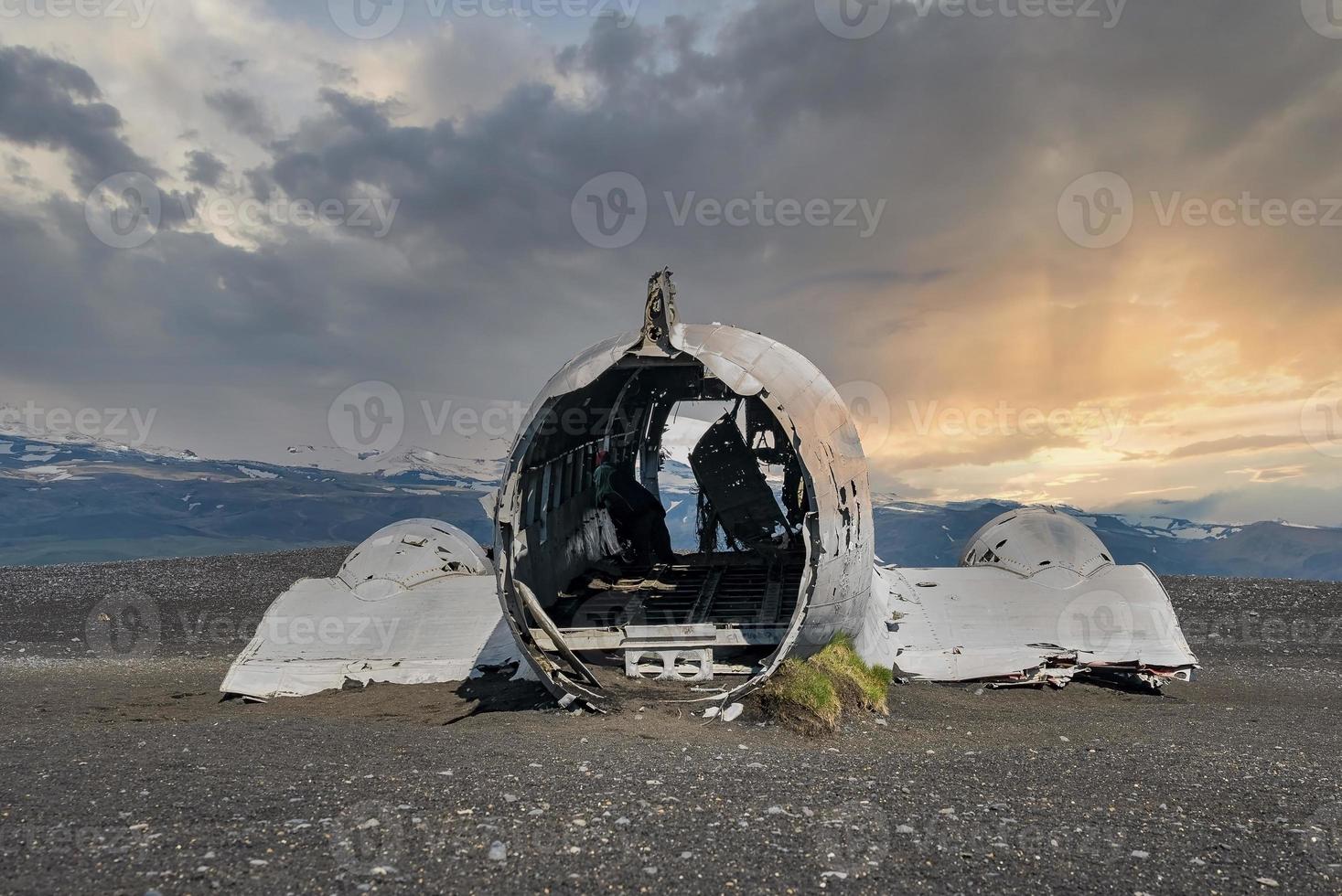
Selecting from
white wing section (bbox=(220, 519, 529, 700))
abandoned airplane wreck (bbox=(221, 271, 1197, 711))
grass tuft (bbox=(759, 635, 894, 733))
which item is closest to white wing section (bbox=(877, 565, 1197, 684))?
abandoned airplane wreck (bbox=(221, 271, 1197, 711))

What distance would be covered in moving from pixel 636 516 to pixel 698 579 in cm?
226

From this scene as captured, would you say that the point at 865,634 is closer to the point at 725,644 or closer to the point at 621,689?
the point at 725,644

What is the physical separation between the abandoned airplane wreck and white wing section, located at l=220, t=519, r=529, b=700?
3cm

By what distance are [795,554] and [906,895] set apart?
9.07 meters

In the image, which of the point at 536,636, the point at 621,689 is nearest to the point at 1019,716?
the point at 621,689

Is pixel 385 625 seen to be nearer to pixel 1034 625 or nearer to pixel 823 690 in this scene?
pixel 823 690

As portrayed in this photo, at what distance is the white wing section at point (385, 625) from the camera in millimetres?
10773

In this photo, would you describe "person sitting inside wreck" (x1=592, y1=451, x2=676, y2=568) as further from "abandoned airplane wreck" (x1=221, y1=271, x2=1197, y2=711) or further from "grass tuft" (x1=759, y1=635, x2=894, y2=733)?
"grass tuft" (x1=759, y1=635, x2=894, y2=733)

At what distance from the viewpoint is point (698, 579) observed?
513 inches

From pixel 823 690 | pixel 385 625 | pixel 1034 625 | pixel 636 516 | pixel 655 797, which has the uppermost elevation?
pixel 636 516

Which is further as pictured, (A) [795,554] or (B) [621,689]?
(A) [795,554]

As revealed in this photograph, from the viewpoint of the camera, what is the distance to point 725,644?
8.77m

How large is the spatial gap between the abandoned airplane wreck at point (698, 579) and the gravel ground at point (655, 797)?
29.9 inches

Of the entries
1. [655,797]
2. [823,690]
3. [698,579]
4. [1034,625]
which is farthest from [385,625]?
[1034,625]
